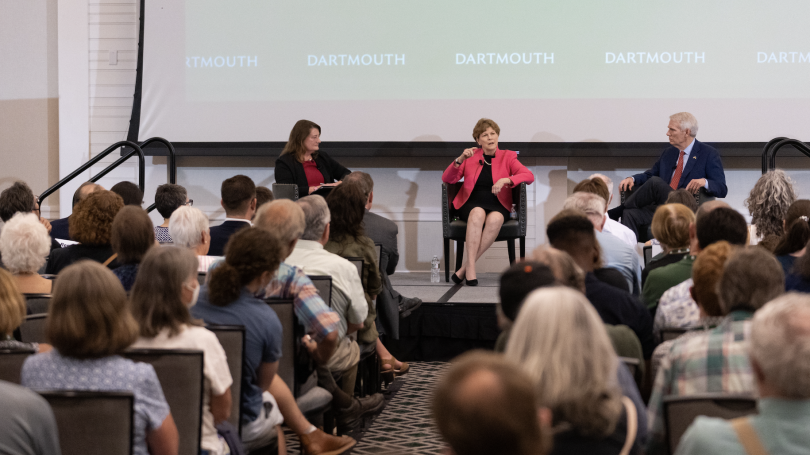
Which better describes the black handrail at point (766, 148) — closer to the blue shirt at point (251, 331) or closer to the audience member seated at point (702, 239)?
the audience member seated at point (702, 239)

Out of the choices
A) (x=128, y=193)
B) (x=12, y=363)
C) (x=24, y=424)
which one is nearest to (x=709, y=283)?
(x=24, y=424)

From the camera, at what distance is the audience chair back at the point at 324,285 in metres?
2.77

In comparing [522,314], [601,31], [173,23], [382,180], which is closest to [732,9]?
[601,31]

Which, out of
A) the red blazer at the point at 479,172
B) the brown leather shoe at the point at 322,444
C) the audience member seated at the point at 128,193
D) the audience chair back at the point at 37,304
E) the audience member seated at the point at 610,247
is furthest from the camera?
the red blazer at the point at 479,172

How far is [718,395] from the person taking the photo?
57.0 inches

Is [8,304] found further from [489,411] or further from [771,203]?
[771,203]

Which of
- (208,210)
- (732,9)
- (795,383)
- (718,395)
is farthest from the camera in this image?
(208,210)

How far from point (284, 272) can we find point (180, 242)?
783 mm

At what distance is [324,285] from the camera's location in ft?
9.11

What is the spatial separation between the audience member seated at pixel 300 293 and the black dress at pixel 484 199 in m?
2.85

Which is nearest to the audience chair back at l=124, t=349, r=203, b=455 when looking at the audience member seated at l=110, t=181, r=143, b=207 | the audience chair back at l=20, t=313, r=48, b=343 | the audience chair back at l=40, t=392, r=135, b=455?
the audience chair back at l=40, t=392, r=135, b=455

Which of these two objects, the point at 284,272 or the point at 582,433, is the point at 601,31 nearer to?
the point at 284,272

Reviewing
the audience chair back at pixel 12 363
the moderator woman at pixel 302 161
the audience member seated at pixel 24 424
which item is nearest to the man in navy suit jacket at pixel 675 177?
the moderator woman at pixel 302 161

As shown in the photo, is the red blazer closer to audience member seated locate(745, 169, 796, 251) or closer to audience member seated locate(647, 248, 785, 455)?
audience member seated locate(745, 169, 796, 251)
